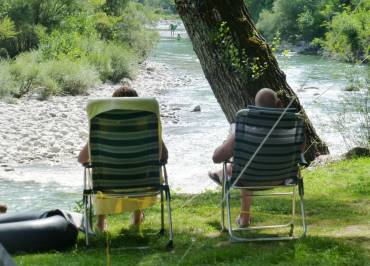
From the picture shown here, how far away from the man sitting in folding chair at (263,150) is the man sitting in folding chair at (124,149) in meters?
0.52

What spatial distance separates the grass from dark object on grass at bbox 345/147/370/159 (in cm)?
236

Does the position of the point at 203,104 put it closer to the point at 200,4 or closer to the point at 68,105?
the point at 68,105

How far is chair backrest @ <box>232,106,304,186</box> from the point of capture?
16.4 feet

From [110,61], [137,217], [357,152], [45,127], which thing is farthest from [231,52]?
[110,61]

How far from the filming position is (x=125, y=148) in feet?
16.2

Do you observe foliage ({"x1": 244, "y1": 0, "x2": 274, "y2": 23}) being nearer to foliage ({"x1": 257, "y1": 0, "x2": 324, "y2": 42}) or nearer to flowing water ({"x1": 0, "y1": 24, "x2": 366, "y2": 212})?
foliage ({"x1": 257, "y1": 0, "x2": 324, "y2": 42})

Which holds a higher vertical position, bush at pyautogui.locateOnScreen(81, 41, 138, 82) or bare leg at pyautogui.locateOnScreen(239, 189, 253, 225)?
bare leg at pyautogui.locateOnScreen(239, 189, 253, 225)

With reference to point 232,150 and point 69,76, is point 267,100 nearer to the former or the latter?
point 232,150

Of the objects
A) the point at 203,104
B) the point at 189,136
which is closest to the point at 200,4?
the point at 189,136

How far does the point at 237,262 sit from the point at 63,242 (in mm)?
1344

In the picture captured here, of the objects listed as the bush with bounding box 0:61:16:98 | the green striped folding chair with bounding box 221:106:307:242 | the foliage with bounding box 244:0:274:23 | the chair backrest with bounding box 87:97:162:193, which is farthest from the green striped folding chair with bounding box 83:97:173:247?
the foliage with bounding box 244:0:274:23

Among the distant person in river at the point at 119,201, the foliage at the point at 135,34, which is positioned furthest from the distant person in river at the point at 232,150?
the foliage at the point at 135,34

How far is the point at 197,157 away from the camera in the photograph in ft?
Answer: 55.6

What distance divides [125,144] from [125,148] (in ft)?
0.09
